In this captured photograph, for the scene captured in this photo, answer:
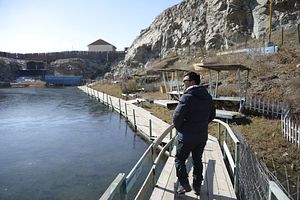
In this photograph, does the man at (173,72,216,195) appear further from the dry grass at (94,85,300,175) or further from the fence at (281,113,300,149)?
the fence at (281,113,300,149)

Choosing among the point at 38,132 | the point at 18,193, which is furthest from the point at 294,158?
the point at 38,132

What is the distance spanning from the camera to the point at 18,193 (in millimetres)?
10008

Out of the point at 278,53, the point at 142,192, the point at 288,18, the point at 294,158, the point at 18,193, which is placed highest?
the point at 288,18

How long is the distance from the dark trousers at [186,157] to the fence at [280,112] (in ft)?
20.2

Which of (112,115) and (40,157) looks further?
(112,115)

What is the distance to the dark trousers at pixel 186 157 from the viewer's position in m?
5.25

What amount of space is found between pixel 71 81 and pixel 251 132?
76.2 m

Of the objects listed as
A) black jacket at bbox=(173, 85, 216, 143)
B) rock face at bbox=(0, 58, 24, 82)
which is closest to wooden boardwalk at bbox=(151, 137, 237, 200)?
black jacket at bbox=(173, 85, 216, 143)

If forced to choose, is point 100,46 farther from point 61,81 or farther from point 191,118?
point 191,118

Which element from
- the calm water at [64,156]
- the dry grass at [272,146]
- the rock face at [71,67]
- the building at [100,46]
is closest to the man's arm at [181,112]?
the calm water at [64,156]

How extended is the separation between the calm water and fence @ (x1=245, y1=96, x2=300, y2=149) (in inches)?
239

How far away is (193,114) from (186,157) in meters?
0.83

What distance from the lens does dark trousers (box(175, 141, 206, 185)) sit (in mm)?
5254

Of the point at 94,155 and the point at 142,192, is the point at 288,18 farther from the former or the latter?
the point at 142,192
